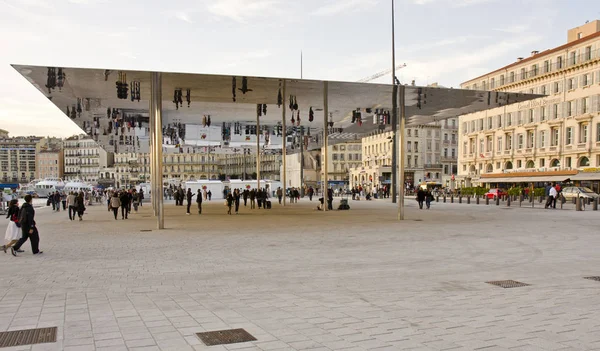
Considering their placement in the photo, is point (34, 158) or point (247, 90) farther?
point (34, 158)

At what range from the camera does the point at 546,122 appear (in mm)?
55125

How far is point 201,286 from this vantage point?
7855mm

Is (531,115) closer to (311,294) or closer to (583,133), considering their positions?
(583,133)

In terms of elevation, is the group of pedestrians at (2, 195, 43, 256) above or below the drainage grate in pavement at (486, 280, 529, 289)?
above

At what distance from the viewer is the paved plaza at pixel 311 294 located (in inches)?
202

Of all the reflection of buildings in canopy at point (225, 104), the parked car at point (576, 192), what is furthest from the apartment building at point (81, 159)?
the parked car at point (576, 192)

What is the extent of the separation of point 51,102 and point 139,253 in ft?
58.3

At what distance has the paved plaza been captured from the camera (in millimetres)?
5141

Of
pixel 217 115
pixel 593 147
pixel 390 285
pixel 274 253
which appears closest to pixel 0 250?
pixel 274 253

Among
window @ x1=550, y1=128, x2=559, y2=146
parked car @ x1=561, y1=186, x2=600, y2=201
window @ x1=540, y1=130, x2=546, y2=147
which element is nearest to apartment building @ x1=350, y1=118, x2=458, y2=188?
window @ x1=540, y1=130, x2=546, y2=147

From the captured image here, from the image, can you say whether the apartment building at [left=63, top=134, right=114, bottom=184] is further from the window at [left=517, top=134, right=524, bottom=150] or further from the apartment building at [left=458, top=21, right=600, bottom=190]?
the window at [left=517, top=134, right=524, bottom=150]

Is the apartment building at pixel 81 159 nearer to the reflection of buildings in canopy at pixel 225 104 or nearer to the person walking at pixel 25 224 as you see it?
the reflection of buildings in canopy at pixel 225 104

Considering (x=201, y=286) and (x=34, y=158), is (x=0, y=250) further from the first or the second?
(x=34, y=158)

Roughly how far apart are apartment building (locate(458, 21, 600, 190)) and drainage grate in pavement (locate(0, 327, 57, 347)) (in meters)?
45.5
